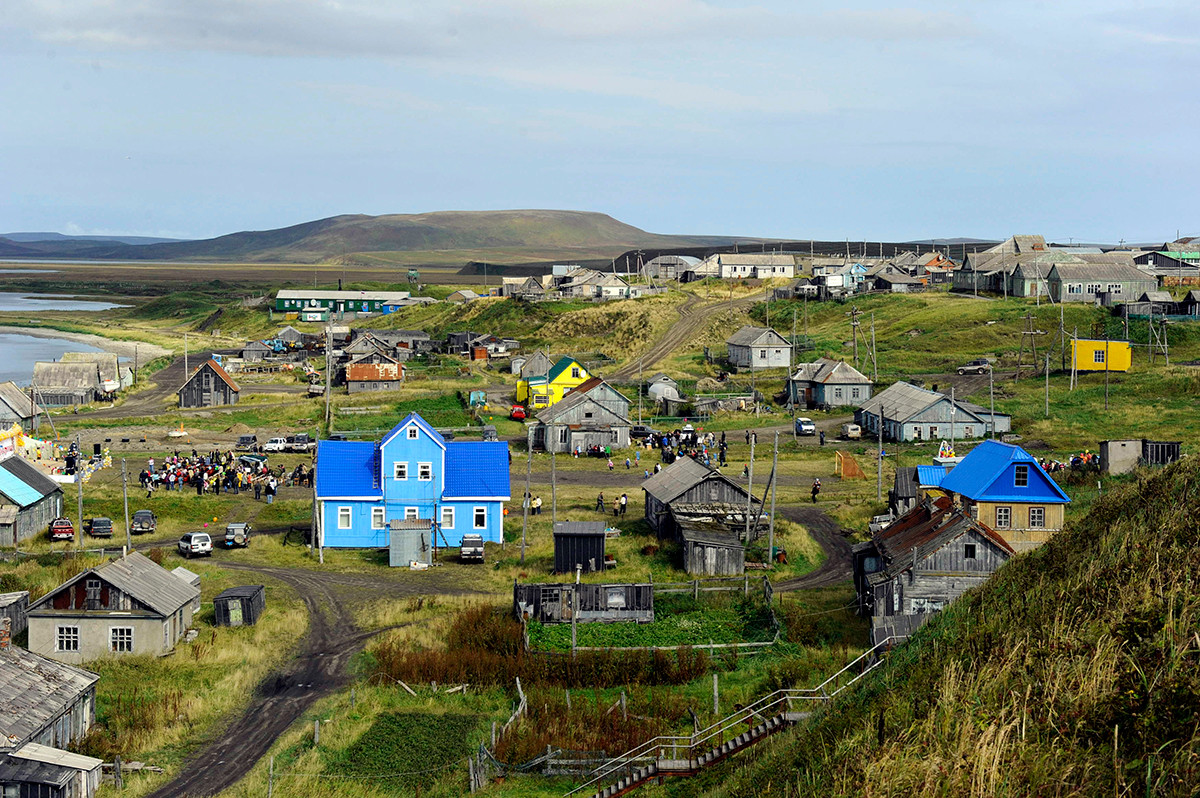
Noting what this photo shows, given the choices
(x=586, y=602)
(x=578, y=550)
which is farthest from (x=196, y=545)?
(x=586, y=602)

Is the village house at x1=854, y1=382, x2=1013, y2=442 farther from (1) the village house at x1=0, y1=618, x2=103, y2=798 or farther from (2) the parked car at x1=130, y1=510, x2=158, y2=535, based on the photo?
(1) the village house at x1=0, y1=618, x2=103, y2=798

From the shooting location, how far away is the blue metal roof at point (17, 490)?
45.1 metres

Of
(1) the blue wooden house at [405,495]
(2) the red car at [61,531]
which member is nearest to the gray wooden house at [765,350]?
(1) the blue wooden house at [405,495]

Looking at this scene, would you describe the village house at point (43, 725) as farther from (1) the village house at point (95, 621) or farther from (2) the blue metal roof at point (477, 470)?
(2) the blue metal roof at point (477, 470)

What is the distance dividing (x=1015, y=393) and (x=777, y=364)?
896 inches

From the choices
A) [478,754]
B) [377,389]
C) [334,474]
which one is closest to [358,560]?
[334,474]

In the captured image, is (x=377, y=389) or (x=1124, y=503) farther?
(x=377, y=389)

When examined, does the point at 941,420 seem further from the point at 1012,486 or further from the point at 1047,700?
the point at 1047,700

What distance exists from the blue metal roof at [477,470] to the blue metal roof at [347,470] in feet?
9.74

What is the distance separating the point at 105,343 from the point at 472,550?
117217 millimetres

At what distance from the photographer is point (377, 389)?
3474 inches

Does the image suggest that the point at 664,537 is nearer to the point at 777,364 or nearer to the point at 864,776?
the point at 864,776

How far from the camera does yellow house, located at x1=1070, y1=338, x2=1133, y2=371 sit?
260ft

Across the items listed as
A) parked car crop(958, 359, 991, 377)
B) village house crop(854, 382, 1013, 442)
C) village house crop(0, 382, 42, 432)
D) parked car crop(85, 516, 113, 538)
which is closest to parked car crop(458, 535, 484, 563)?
parked car crop(85, 516, 113, 538)
